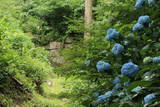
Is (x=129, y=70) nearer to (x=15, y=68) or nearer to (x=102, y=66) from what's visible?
(x=102, y=66)

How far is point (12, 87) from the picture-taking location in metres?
5.64

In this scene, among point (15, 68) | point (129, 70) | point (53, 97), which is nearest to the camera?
point (129, 70)

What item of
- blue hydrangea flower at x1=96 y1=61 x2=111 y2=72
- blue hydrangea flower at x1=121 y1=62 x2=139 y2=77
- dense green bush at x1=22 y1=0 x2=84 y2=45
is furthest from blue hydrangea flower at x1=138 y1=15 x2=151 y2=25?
dense green bush at x1=22 y1=0 x2=84 y2=45

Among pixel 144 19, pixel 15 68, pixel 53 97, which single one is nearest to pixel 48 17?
pixel 53 97

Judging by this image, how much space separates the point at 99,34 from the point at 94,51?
0.79 ft

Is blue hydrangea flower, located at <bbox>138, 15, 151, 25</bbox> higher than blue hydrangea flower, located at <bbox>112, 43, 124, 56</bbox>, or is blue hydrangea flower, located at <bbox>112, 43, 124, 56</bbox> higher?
blue hydrangea flower, located at <bbox>138, 15, 151, 25</bbox>

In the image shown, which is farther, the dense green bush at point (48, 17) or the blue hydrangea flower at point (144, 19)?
the dense green bush at point (48, 17)

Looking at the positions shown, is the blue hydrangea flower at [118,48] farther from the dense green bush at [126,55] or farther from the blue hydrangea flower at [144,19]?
the blue hydrangea flower at [144,19]

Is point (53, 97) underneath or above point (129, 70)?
above

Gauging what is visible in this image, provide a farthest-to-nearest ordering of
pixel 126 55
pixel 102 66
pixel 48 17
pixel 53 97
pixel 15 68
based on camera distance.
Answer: pixel 48 17
pixel 53 97
pixel 15 68
pixel 126 55
pixel 102 66

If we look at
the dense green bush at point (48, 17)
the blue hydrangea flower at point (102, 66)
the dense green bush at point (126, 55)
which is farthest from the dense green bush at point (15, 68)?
the dense green bush at point (48, 17)

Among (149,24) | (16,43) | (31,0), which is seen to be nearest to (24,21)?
(31,0)

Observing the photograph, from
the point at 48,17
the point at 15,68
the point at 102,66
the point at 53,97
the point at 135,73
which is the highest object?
the point at 48,17

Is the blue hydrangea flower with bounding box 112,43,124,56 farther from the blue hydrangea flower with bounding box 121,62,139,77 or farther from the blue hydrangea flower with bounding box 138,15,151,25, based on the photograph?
the blue hydrangea flower with bounding box 121,62,139,77
